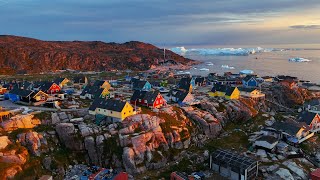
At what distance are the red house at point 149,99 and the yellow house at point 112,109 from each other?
21.2ft

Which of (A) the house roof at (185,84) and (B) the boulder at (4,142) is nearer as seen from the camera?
(B) the boulder at (4,142)

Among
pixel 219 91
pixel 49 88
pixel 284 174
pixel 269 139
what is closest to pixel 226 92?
pixel 219 91

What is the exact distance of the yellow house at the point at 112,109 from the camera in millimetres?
50031

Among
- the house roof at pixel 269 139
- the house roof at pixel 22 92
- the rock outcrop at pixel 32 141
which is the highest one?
the house roof at pixel 22 92

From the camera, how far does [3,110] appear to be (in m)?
51.0

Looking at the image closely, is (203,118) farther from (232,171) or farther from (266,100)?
(266,100)

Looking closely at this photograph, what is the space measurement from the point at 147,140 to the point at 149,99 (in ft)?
40.7

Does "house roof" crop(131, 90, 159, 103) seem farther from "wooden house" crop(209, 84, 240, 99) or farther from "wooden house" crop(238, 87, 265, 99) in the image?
"wooden house" crop(238, 87, 265, 99)

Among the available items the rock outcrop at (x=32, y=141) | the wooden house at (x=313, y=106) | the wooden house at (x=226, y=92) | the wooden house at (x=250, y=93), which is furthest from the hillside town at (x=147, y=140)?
the wooden house at (x=313, y=106)

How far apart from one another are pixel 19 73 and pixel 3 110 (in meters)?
83.0

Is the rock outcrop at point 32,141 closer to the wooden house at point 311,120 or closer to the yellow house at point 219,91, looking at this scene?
the yellow house at point 219,91

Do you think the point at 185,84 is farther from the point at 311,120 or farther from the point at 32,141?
the point at 32,141

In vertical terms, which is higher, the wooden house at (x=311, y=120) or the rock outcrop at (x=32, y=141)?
the rock outcrop at (x=32, y=141)

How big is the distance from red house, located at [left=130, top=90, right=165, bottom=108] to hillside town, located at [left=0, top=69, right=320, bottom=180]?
19 cm
